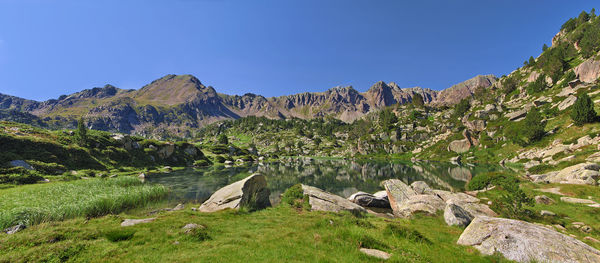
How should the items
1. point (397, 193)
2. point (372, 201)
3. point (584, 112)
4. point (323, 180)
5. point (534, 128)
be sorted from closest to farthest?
point (397, 193) < point (372, 201) < point (323, 180) < point (584, 112) < point (534, 128)

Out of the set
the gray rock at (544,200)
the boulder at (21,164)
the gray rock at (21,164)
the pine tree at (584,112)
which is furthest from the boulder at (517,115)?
the boulder at (21,164)

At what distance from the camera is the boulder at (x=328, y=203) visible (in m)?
26.0

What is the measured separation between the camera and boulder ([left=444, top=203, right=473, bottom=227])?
18877 mm

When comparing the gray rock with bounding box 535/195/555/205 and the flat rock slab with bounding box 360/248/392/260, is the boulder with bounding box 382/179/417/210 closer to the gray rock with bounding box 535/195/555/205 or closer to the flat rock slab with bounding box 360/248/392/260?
the gray rock with bounding box 535/195/555/205

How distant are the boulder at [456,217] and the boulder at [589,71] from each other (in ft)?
464

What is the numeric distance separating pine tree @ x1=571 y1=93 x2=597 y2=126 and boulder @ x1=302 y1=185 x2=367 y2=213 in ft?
283

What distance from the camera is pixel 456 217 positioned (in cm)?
1916

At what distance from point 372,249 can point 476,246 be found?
675 centimetres

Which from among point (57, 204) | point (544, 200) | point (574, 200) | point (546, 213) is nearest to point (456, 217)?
point (546, 213)


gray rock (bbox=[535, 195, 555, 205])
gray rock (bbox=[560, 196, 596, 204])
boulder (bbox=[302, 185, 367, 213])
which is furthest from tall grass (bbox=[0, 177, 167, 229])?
gray rock (bbox=[560, 196, 596, 204])

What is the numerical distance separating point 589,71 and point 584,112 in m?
70.5

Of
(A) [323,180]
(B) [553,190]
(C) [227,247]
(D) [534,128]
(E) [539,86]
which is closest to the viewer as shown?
(C) [227,247]

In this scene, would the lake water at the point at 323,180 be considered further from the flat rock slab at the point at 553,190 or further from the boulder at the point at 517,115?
the boulder at the point at 517,115

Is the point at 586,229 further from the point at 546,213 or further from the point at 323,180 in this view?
the point at 323,180
